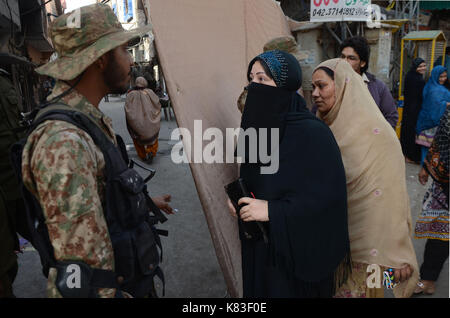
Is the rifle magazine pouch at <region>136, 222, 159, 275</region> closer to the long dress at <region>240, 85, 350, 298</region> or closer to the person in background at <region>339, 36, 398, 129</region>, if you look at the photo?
the long dress at <region>240, 85, 350, 298</region>

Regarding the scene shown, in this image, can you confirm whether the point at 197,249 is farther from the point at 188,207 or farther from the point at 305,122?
the point at 305,122

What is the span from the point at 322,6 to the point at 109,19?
6943 mm

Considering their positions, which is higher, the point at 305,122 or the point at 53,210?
the point at 305,122

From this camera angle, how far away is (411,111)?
18.5ft

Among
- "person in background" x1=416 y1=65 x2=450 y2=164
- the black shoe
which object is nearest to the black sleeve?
"person in background" x1=416 y1=65 x2=450 y2=164

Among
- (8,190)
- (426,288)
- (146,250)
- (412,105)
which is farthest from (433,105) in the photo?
(8,190)

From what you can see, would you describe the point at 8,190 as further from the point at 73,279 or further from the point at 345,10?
the point at 345,10

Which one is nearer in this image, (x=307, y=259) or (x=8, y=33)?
(x=307, y=259)

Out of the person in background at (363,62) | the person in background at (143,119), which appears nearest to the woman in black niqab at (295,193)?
the person in background at (363,62)

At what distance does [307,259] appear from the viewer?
1437mm

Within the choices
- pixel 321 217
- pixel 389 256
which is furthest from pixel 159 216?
pixel 389 256

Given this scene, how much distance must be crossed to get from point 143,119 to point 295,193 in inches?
219

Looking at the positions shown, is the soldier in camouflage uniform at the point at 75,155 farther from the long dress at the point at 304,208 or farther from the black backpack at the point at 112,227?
the long dress at the point at 304,208

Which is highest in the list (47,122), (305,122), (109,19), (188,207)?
(109,19)
